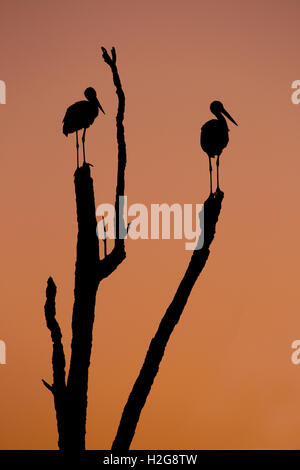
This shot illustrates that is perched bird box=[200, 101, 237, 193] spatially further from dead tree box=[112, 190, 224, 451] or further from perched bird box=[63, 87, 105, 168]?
dead tree box=[112, 190, 224, 451]

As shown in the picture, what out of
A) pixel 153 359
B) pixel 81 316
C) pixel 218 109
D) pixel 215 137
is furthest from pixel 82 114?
pixel 153 359

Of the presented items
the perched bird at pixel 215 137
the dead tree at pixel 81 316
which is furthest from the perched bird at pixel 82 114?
the dead tree at pixel 81 316

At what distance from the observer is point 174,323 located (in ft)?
23.4

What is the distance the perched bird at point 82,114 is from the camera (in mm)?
12323

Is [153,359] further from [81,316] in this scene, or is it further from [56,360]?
[56,360]

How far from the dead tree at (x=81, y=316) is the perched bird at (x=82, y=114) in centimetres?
454

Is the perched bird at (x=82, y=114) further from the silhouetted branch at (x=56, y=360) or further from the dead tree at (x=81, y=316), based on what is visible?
the silhouetted branch at (x=56, y=360)

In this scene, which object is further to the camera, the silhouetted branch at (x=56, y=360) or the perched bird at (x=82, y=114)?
the perched bird at (x=82, y=114)

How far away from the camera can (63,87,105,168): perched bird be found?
1232 cm

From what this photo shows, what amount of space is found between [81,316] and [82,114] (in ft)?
19.5

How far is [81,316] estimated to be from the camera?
735 cm
